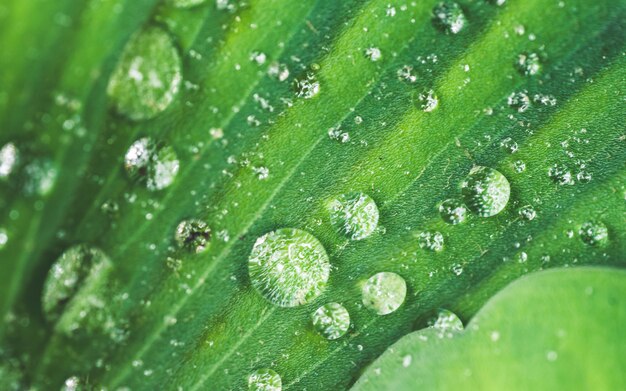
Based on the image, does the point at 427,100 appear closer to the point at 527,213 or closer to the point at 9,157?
the point at 527,213

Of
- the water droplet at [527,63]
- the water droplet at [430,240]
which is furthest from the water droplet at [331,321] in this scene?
the water droplet at [527,63]

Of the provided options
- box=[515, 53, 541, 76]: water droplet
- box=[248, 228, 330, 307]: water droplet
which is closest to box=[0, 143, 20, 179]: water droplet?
box=[248, 228, 330, 307]: water droplet

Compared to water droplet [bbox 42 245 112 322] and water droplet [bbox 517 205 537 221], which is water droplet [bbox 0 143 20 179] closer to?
water droplet [bbox 42 245 112 322]

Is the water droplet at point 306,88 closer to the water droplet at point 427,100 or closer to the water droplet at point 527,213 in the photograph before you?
the water droplet at point 427,100

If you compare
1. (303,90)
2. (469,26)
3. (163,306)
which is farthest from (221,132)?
(469,26)

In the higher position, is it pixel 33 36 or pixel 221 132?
pixel 33 36

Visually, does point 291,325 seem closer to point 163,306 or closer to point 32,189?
point 163,306

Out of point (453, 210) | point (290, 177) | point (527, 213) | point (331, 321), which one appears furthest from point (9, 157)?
point (527, 213)
